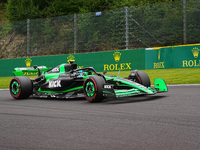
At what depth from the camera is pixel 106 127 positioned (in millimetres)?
4887

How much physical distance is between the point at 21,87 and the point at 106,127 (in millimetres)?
5055

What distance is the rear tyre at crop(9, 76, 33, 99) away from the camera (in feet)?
31.0

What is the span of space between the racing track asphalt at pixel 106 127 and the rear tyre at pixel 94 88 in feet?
2.01

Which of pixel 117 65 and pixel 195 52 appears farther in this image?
pixel 117 65

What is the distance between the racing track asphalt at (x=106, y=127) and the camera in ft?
12.9

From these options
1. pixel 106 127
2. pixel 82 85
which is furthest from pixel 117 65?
pixel 106 127

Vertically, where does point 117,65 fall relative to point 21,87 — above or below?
above

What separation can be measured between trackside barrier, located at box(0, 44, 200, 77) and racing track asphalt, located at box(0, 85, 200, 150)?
26.5ft

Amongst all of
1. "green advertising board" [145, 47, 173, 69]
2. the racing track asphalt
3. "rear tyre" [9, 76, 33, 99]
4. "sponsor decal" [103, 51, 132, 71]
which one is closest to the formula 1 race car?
"rear tyre" [9, 76, 33, 99]

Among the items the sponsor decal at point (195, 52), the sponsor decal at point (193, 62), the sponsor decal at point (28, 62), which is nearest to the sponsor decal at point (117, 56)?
the sponsor decal at point (193, 62)

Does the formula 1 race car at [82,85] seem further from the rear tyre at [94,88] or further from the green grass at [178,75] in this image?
the green grass at [178,75]

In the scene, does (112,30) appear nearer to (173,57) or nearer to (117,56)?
(117,56)

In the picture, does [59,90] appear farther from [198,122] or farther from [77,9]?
[77,9]

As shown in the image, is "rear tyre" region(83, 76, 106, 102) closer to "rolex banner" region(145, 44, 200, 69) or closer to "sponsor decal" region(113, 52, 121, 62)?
"rolex banner" region(145, 44, 200, 69)
